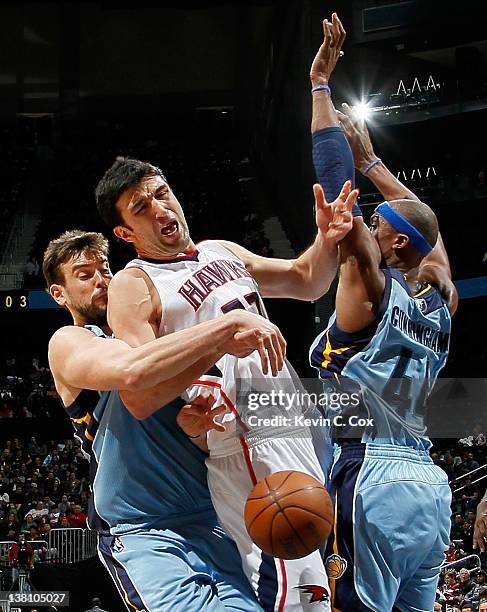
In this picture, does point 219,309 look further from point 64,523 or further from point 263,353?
point 64,523

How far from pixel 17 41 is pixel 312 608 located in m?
16.9

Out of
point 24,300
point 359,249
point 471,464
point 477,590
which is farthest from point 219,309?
point 24,300

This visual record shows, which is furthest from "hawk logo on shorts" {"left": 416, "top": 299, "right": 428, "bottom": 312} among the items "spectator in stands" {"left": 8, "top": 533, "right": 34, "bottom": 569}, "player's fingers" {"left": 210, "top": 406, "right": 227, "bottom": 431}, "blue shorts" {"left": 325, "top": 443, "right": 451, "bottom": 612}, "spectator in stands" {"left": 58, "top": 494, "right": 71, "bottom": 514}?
"spectator in stands" {"left": 58, "top": 494, "right": 71, "bottom": 514}

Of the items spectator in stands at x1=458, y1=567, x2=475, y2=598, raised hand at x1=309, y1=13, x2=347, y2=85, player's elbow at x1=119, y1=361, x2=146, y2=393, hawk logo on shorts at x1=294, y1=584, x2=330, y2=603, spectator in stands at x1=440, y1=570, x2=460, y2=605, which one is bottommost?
spectator in stands at x1=440, y1=570, x2=460, y2=605

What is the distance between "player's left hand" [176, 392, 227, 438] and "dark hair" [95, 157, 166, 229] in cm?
80

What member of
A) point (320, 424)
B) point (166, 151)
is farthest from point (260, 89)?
point (320, 424)

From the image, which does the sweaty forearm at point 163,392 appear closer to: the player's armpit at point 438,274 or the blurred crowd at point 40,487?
the player's armpit at point 438,274

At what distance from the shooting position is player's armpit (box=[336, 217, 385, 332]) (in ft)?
11.1

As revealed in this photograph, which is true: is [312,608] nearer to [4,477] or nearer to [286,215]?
[4,477]

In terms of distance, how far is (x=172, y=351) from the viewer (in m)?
2.77

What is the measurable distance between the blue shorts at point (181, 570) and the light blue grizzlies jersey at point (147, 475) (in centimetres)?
5

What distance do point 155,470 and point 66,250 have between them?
1117 mm

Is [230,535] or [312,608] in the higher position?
[230,535]

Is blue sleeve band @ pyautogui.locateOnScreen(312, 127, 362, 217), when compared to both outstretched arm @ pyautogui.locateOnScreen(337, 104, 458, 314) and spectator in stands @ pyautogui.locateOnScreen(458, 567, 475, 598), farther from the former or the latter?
spectator in stands @ pyautogui.locateOnScreen(458, 567, 475, 598)
